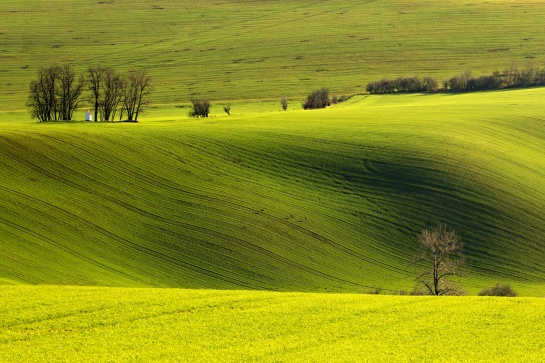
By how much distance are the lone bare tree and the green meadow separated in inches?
26.2

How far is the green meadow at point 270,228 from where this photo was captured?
20.5 metres

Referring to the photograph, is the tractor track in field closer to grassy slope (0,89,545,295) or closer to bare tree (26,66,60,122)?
grassy slope (0,89,545,295)

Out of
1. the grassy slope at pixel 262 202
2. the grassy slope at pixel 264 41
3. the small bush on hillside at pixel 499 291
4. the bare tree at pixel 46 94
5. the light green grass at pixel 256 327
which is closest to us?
the light green grass at pixel 256 327

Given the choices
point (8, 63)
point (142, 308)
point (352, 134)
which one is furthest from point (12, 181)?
point (8, 63)

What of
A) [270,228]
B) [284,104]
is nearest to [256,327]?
[270,228]

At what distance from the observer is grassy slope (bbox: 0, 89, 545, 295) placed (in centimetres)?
3716

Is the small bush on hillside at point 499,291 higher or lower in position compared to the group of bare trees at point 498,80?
lower

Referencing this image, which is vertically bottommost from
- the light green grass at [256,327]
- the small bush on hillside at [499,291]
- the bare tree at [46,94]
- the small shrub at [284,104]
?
the small bush on hillside at [499,291]

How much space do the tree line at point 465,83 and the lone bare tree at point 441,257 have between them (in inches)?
2127

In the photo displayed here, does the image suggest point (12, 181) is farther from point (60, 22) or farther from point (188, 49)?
point (60, 22)

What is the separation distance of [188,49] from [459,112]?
6634 cm

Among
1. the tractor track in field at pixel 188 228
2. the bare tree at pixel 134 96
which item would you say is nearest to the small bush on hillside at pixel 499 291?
the tractor track in field at pixel 188 228

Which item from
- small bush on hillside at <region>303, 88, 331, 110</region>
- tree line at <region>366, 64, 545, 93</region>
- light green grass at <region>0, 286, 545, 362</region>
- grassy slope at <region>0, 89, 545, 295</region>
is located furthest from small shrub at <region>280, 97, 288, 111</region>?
light green grass at <region>0, 286, 545, 362</region>

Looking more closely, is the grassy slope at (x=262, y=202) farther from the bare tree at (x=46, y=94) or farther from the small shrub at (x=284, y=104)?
the small shrub at (x=284, y=104)
